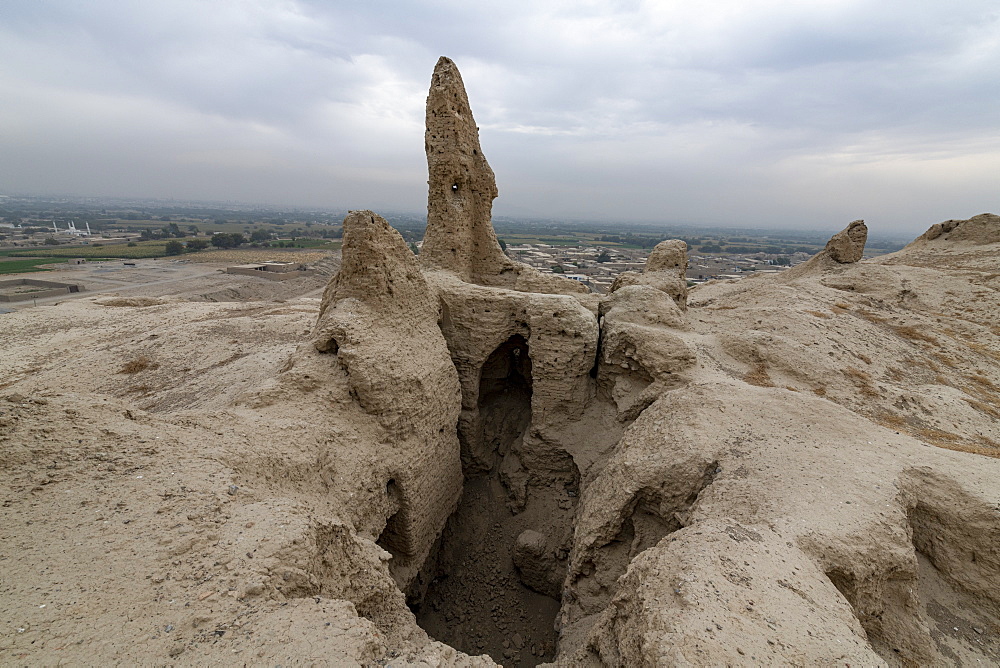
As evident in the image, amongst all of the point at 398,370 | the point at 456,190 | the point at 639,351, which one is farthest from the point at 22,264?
the point at 639,351

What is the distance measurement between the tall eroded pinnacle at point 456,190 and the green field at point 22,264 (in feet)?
199

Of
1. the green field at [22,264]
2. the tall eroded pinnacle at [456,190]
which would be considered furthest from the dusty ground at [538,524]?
the green field at [22,264]

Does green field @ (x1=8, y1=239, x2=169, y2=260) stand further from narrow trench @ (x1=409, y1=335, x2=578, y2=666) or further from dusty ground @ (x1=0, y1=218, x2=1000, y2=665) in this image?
narrow trench @ (x1=409, y1=335, x2=578, y2=666)

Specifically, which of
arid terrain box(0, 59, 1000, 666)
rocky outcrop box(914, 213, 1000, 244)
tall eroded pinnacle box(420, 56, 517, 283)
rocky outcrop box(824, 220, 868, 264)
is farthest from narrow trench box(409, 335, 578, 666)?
rocky outcrop box(914, 213, 1000, 244)

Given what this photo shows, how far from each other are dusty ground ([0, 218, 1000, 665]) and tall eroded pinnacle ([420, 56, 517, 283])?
592 centimetres

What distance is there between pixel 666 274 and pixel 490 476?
9.04m

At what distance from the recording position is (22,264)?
54969 millimetres

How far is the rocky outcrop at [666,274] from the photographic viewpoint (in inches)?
592

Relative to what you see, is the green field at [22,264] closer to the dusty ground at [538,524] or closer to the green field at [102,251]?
the green field at [102,251]

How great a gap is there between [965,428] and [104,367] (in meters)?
22.5

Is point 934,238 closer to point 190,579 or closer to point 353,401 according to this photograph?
point 353,401

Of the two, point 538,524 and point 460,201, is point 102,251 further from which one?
point 538,524

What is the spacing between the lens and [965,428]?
9.77 meters

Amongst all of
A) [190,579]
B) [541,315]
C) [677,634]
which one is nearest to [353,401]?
[190,579]
